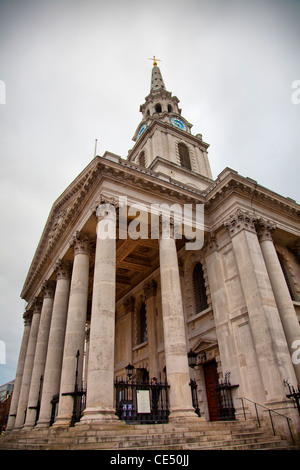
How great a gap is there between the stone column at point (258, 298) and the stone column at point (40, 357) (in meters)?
12.4

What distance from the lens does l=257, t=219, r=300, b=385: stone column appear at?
13.3 m

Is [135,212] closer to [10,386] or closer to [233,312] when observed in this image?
[233,312]

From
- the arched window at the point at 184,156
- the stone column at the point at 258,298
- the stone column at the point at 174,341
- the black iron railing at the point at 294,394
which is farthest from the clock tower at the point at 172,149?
the black iron railing at the point at 294,394

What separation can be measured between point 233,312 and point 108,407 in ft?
23.8

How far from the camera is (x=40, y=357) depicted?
744 inches

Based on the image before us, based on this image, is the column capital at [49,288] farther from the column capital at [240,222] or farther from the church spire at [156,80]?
the church spire at [156,80]

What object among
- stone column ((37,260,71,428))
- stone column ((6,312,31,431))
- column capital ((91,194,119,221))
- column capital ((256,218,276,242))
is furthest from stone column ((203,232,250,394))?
stone column ((6,312,31,431))

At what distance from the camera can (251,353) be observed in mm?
13016

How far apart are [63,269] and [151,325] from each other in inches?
277

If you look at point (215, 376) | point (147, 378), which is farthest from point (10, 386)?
point (215, 376)

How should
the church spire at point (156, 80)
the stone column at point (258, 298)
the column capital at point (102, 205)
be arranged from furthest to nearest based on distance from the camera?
the church spire at point (156, 80), the column capital at point (102, 205), the stone column at point (258, 298)

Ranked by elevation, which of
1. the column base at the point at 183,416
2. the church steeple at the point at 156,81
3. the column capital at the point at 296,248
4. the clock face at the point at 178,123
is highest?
the church steeple at the point at 156,81

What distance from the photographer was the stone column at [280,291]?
1327 centimetres

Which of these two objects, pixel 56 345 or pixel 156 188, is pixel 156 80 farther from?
pixel 56 345
